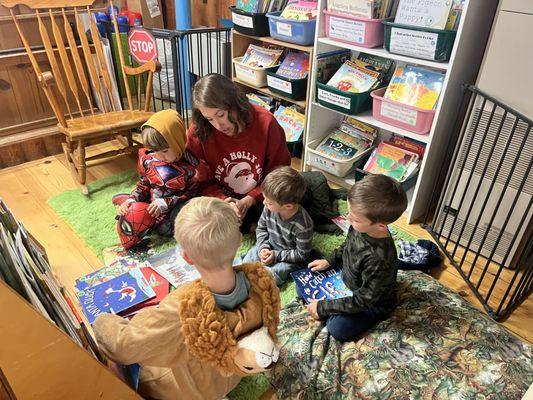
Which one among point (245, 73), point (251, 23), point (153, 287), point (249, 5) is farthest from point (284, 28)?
point (153, 287)

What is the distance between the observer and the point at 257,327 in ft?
3.09

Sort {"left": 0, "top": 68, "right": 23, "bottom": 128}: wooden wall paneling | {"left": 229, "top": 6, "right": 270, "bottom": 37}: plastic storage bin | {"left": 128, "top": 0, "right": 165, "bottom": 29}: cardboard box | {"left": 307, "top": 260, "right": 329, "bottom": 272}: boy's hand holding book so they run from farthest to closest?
{"left": 128, "top": 0, "right": 165, "bottom": 29}: cardboard box < {"left": 0, "top": 68, "right": 23, "bottom": 128}: wooden wall paneling < {"left": 229, "top": 6, "right": 270, "bottom": 37}: plastic storage bin < {"left": 307, "top": 260, "right": 329, "bottom": 272}: boy's hand holding book

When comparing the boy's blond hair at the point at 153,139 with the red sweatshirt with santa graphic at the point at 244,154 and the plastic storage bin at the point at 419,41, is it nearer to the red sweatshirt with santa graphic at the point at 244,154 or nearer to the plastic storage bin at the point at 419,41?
the red sweatshirt with santa graphic at the point at 244,154

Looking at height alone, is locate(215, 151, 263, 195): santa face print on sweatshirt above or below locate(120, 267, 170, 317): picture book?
above

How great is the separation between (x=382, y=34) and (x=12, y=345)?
6.45ft

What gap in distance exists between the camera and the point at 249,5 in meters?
2.44

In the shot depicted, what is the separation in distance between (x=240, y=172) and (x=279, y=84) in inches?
29.1

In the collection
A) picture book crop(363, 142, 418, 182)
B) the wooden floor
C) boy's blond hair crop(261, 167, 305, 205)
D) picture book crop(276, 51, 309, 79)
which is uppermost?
picture book crop(276, 51, 309, 79)

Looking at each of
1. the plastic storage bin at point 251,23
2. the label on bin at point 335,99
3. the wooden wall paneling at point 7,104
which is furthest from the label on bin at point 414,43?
the wooden wall paneling at point 7,104

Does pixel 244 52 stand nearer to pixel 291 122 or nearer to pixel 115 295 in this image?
pixel 291 122

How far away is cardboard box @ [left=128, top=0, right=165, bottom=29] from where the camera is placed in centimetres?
313

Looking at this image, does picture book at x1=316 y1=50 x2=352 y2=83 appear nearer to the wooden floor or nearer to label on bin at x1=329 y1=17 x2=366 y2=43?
label on bin at x1=329 y1=17 x2=366 y2=43

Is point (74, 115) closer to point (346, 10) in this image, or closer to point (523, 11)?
point (346, 10)

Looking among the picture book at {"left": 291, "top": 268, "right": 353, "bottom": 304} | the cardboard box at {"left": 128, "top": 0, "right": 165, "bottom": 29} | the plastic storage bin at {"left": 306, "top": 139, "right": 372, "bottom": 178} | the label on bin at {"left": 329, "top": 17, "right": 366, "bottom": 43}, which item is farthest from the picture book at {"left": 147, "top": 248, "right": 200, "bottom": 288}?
the cardboard box at {"left": 128, "top": 0, "right": 165, "bottom": 29}
